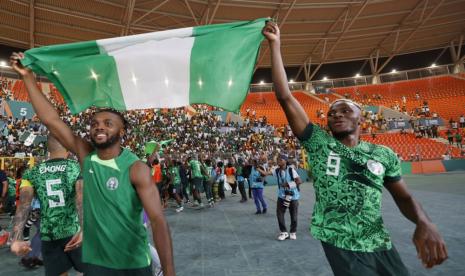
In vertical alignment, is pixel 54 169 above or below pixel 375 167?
above

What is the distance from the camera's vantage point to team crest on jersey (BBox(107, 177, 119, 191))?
194 centimetres

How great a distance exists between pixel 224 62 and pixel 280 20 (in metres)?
24.0

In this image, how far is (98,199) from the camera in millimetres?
1963

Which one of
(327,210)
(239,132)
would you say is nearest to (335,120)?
(327,210)

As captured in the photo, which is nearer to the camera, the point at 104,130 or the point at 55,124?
the point at 104,130

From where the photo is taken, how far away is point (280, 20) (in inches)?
974

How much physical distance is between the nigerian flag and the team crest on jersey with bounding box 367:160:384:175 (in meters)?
1.25

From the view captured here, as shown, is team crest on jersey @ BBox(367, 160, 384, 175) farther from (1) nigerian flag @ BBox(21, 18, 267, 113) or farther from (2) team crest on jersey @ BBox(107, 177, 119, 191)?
(2) team crest on jersey @ BBox(107, 177, 119, 191)

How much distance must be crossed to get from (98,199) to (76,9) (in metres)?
23.3

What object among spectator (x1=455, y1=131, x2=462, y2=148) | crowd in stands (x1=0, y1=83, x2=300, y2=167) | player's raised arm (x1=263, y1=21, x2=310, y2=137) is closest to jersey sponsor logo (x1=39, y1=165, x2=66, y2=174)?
player's raised arm (x1=263, y1=21, x2=310, y2=137)

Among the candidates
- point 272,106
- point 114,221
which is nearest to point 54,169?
point 114,221

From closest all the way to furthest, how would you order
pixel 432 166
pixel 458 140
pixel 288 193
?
pixel 288 193 < pixel 432 166 < pixel 458 140

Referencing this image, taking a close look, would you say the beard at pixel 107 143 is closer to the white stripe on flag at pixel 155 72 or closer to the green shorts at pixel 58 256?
the white stripe on flag at pixel 155 72

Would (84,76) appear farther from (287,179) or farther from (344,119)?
(287,179)
